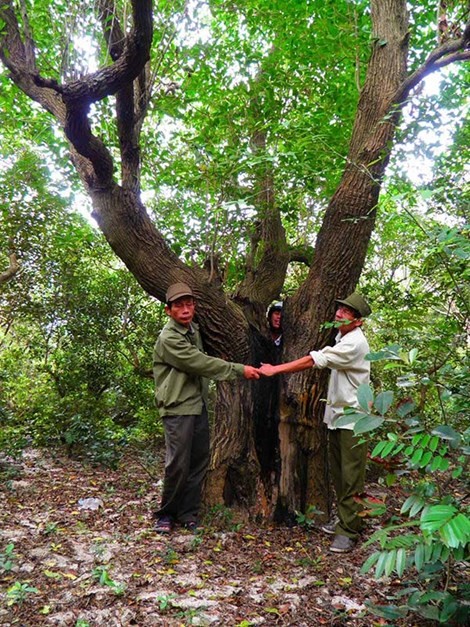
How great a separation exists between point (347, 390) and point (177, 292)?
1.77 m

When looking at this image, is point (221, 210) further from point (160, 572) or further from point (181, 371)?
point (160, 572)

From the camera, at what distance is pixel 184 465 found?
14.7 feet

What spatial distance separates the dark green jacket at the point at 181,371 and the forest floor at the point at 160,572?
1.11 meters

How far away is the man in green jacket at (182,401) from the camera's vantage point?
4461 millimetres

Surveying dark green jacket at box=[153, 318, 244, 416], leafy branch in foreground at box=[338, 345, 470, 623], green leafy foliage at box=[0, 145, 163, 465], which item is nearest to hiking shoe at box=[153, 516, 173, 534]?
dark green jacket at box=[153, 318, 244, 416]

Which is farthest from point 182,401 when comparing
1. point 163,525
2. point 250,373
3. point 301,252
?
point 301,252

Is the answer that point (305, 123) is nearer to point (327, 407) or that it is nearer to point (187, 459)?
point (327, 407)

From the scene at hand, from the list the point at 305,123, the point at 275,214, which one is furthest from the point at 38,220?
the point at 305,123

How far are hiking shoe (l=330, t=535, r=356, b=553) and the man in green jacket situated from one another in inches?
49.6

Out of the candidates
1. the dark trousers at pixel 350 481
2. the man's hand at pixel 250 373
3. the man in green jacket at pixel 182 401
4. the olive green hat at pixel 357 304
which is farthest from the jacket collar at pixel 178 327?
the dark trousers at pixel 350 481

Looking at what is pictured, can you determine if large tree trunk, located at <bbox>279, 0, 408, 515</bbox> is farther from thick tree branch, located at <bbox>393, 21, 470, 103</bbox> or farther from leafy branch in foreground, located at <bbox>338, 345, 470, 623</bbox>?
leafy branch in foreground, located at <bbox>338, 345, 470, 623</bbox>

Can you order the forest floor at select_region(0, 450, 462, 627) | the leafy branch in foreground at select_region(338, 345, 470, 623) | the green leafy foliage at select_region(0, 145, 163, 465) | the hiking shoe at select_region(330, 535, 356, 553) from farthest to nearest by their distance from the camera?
the green leafy foliage at select_region(0, 145, 163, 465) → the hiking shoe at select_region(330, 535, 356, 553) → the forest floor at select_region(0, 450, 462, 627) → the leafy branch in foreground at select_region(338, 345, 470, 623)

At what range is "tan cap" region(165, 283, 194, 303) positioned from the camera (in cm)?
452

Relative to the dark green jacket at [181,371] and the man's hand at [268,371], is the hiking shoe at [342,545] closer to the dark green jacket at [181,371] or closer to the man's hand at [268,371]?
the man's hand at [268,371]
